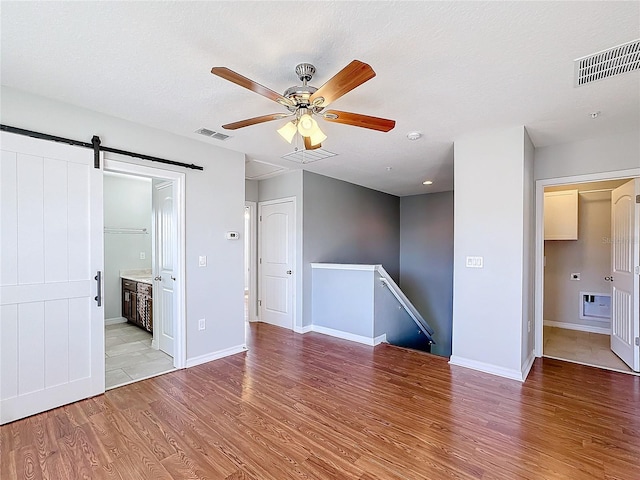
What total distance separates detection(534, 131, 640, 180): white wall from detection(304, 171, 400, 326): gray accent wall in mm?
3001

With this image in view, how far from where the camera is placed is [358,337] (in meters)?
4.48

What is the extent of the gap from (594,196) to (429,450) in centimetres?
520

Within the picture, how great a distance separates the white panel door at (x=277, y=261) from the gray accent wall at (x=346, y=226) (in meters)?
0.30

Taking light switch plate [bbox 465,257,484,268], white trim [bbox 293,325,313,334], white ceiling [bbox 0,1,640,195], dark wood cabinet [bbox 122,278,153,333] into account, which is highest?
white ceiling [bbox 0,1,640,195]

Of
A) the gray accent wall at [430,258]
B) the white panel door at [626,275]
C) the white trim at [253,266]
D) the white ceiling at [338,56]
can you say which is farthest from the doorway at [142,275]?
the gray accent wall at [430,258]

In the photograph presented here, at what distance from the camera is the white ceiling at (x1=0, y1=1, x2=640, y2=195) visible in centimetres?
164

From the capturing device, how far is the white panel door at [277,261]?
17.0ft

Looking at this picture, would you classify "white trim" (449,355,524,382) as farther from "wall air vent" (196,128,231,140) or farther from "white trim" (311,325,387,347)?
"wall air vent" (196,128,231,140)

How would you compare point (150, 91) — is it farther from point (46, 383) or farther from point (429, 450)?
point (429, 450)

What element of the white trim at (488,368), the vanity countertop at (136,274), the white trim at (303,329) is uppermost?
the vanity countertop at (136,274)

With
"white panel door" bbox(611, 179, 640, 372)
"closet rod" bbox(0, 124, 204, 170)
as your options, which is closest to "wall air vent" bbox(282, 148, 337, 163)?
"closet rod" bbox(0, 124, 204, 170)

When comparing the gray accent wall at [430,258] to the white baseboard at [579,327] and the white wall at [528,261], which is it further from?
the white wall at [528,261]

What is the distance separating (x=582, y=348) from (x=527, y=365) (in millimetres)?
1502

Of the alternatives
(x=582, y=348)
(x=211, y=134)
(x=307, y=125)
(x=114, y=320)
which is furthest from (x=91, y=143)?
(x=582, y=348)
